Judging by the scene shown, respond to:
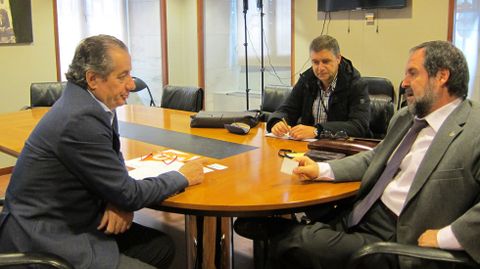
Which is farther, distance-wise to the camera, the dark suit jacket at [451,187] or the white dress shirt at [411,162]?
the white dress shirt at [411,162]

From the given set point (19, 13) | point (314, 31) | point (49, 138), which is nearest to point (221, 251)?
point (49, 138)

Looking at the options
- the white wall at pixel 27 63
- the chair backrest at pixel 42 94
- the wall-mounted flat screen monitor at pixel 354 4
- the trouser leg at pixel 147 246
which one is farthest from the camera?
the white wall at pixel 27 63

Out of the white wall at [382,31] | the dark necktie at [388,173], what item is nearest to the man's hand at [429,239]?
the dark necktie at [388,173]

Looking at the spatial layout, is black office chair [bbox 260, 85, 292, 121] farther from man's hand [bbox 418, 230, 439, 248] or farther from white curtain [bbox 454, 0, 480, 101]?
man's hand [bbox 418, 230, 439, 248]

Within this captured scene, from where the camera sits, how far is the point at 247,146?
2500 millimetres

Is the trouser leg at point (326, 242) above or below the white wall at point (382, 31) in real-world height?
below

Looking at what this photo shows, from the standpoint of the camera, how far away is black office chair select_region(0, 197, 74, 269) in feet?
Answer: 4.64

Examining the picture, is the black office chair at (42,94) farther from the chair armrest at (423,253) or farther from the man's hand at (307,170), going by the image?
the chair armrest at (423,253)

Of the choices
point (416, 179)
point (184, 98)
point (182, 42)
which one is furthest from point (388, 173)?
point (182, 42)

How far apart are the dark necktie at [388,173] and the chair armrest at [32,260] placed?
1.06m

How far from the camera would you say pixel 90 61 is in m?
1.62

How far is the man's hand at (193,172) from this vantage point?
6.00 feet

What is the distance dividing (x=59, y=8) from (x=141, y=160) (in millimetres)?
3667

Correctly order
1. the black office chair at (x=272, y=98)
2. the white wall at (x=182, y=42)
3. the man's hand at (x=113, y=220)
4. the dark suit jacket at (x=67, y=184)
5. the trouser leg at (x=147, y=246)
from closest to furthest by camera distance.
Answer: the dark suit jacket at (x=67, y=184) < the man's hand at (x=113, y=220) < the trouser leg at (x=147, y=246) < the black office chair at (x=272, y=98) < the white wall at (x=182, y=42)
